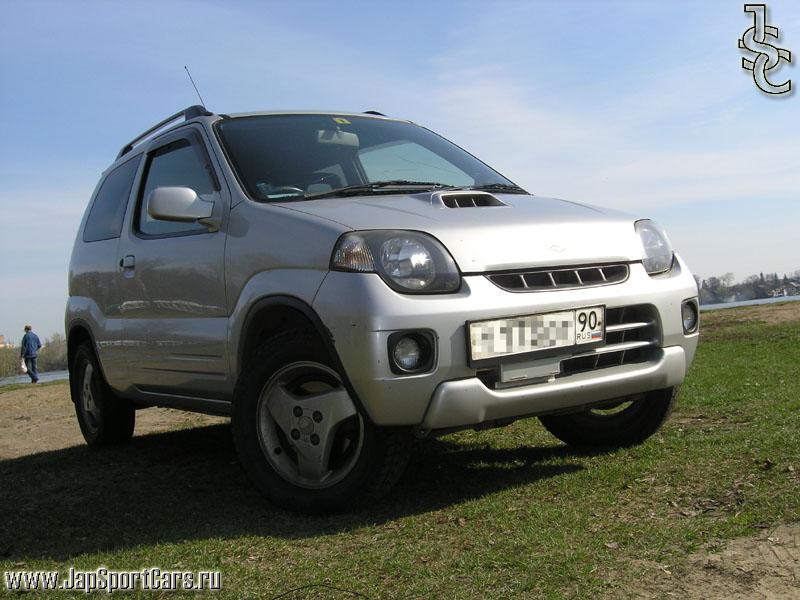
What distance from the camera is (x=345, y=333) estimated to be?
3.34m

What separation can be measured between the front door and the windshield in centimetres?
22

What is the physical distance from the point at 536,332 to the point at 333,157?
1.66m

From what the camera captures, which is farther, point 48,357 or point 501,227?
point 48,357

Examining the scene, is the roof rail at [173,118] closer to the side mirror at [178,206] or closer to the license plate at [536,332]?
the side mirror at [178,206]

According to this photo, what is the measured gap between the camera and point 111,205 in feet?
19.6

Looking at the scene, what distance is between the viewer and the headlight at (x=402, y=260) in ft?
11.0

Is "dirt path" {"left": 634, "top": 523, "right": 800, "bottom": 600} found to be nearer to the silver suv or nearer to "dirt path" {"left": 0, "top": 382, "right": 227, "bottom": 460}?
the silver suv

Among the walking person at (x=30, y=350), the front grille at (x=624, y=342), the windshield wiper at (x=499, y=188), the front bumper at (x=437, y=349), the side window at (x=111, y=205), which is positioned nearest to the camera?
the front bumper at (x=437, y=349)

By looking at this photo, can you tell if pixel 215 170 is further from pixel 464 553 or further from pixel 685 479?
pixel 685 479

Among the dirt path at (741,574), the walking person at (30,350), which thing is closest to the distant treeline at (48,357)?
the walking person at (30,350)

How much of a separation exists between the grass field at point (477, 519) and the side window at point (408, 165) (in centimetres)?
155

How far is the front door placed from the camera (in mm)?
4270

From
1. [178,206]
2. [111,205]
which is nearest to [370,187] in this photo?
[178,206]

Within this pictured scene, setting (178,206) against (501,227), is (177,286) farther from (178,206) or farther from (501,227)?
(501,227)
